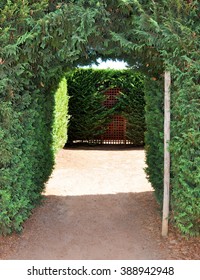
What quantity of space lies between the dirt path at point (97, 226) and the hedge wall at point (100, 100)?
18.9 ft

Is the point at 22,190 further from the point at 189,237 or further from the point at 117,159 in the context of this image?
the point at 117,159

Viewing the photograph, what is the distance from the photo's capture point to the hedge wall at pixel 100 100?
14234mm

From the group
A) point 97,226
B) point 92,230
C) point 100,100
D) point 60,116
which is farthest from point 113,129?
point 92,230

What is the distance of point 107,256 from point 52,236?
1000 millimetres

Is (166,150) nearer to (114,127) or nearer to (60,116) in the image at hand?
(60,116)

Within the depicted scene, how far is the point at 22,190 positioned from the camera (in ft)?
15.9

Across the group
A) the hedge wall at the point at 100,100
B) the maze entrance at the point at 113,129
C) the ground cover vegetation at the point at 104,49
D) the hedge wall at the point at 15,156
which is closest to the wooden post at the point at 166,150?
the ground cover vegetation at the point at 104,49

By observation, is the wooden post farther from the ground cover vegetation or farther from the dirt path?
the dirt path

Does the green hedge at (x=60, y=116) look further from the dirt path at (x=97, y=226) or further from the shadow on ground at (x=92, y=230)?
the shadow on ground at (x=92, y=230)

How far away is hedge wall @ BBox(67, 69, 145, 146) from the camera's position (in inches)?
560

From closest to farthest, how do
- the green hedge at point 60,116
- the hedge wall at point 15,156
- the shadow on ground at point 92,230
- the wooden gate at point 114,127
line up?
the hedge wall at point 15,156
the shadow on ground at point 92,230
the green hedge at point 60,116
the wooden gate at point 114,127

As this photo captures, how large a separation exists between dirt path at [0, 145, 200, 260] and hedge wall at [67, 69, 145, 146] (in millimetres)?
5765

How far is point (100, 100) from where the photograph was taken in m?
14.3

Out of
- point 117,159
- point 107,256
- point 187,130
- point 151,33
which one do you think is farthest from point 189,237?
point 117,159
